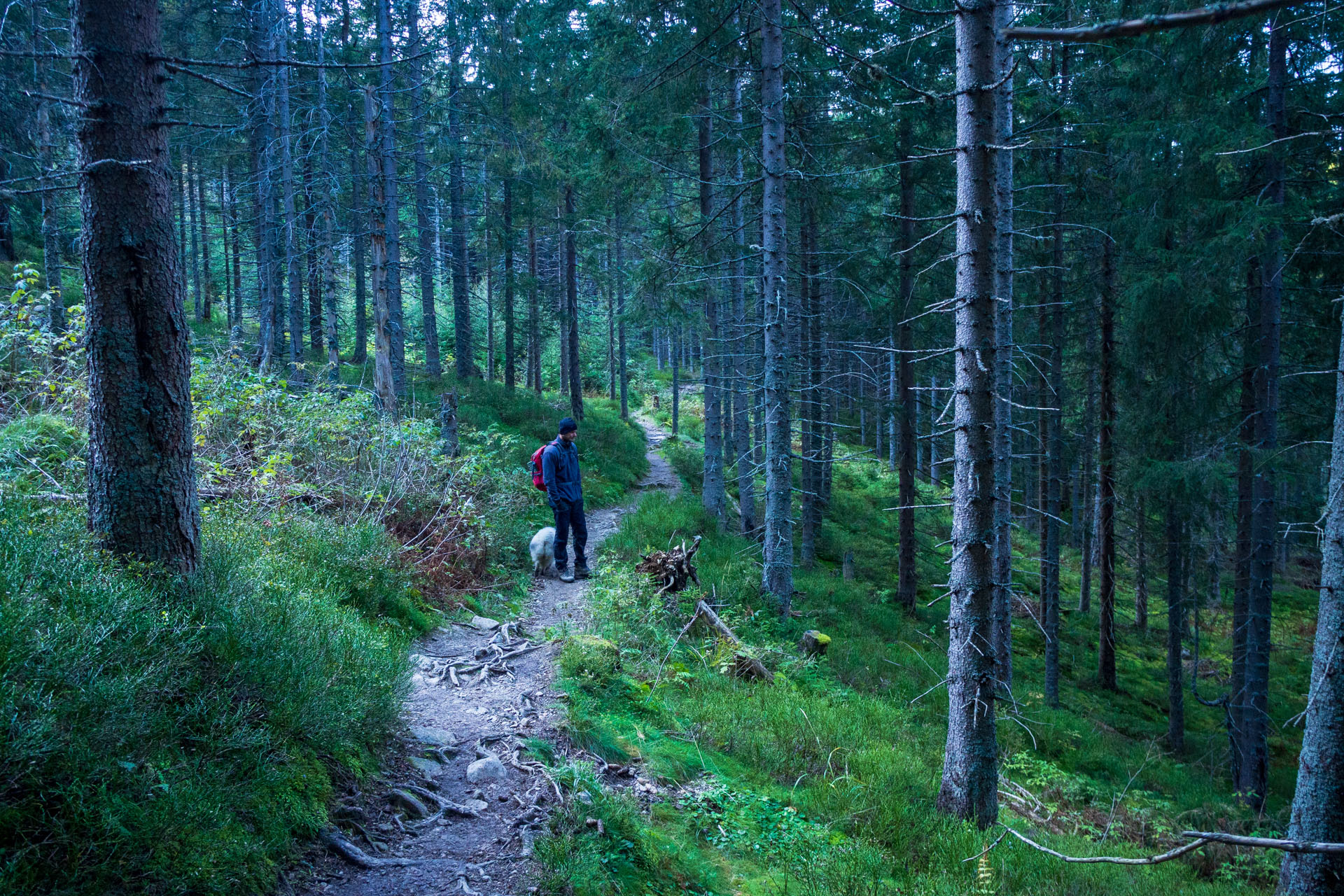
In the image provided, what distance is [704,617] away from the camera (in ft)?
29.7

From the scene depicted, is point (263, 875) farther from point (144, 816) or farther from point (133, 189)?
point (133, 189)

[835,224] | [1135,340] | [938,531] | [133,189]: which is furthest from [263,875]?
[938,531]

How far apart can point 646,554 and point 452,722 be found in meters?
5.64

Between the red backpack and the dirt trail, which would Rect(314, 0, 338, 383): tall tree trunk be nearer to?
the red backpack

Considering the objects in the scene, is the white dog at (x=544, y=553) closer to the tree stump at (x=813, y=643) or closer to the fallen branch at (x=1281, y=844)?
the tree stump at (x=813, y=643)

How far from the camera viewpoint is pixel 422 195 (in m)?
21.8

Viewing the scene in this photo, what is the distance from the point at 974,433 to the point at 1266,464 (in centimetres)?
760

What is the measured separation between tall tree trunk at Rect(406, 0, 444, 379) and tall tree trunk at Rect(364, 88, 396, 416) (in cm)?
128

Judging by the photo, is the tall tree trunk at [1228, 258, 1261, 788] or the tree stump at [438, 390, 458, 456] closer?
the tall tree trunk at [1228, 258, 1261, 788]

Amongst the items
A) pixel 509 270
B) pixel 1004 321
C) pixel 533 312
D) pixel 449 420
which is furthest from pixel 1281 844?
pixel 533 312

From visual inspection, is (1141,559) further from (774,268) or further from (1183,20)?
(1183,20)

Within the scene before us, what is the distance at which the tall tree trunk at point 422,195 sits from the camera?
16406 mm

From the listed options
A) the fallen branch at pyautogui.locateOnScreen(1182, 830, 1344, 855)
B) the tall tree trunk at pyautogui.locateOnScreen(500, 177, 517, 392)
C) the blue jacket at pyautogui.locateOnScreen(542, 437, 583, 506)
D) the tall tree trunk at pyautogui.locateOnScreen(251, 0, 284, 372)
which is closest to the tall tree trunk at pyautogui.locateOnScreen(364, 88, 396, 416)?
the tall tree trunk at pyautogui.locateOnScreen(251, 0, 284, 372)

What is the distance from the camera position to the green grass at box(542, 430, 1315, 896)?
460 centimetres
